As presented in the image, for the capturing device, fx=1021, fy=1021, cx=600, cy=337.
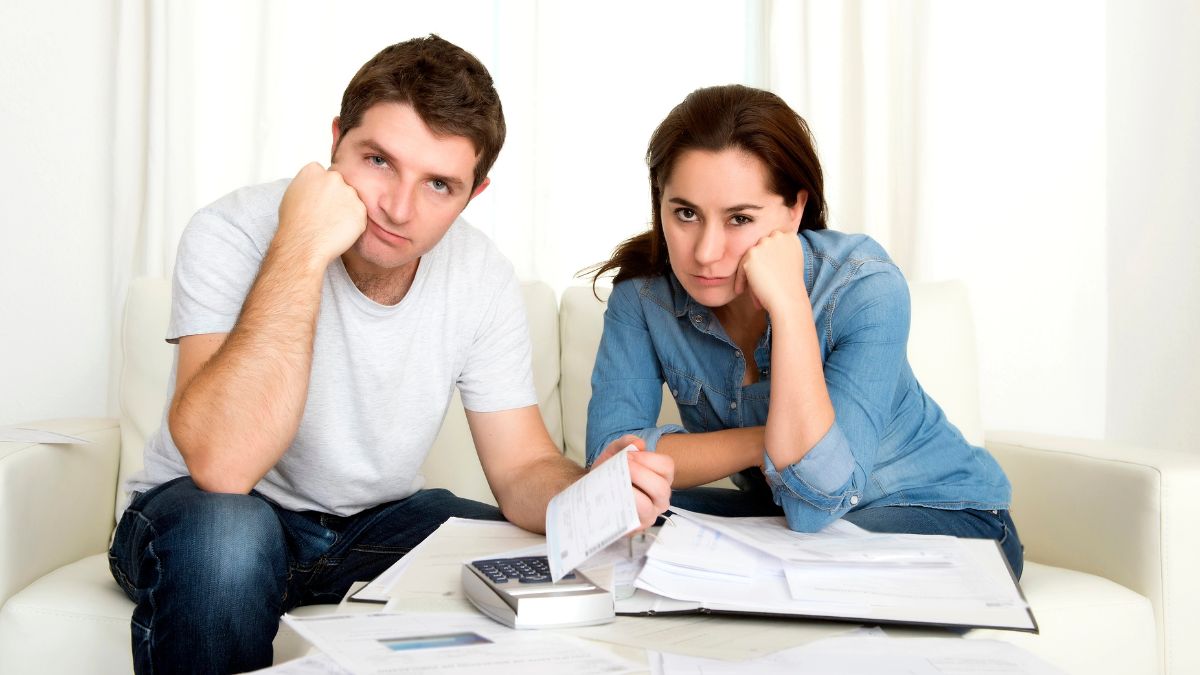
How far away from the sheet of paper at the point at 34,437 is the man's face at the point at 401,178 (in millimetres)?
718

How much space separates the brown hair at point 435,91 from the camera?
1590 millimetres

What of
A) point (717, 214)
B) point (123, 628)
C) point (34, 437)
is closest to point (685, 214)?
point (717, 214)

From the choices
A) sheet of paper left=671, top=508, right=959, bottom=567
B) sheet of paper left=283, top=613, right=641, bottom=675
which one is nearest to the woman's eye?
sheet of paper left=671, top=508, right=959, bottom=567

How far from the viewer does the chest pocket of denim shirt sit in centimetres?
184

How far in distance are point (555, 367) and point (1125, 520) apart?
3.92 ft

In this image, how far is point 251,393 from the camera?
55.8 inches

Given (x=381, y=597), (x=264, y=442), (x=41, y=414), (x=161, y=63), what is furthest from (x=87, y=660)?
(x=161, y=63)

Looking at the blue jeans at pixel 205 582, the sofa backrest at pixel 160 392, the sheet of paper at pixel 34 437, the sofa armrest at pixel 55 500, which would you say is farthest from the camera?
the sofa backrest at pixel 160 392

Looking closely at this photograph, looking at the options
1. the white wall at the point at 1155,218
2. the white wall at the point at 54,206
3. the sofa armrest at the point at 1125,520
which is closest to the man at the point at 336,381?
the sofa armrest at the point at 1125,520

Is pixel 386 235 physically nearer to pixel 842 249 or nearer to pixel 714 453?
pixel 714 453

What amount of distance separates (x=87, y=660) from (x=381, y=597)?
791 mm

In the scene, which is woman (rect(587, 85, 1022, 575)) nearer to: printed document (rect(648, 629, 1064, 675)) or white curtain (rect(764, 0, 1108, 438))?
printed document (rect(648, 629, 1064, 675))

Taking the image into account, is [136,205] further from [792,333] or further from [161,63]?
[792,333]

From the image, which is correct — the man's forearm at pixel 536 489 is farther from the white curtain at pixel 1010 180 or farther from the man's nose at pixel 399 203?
the white curtain at pixel 1010 180
